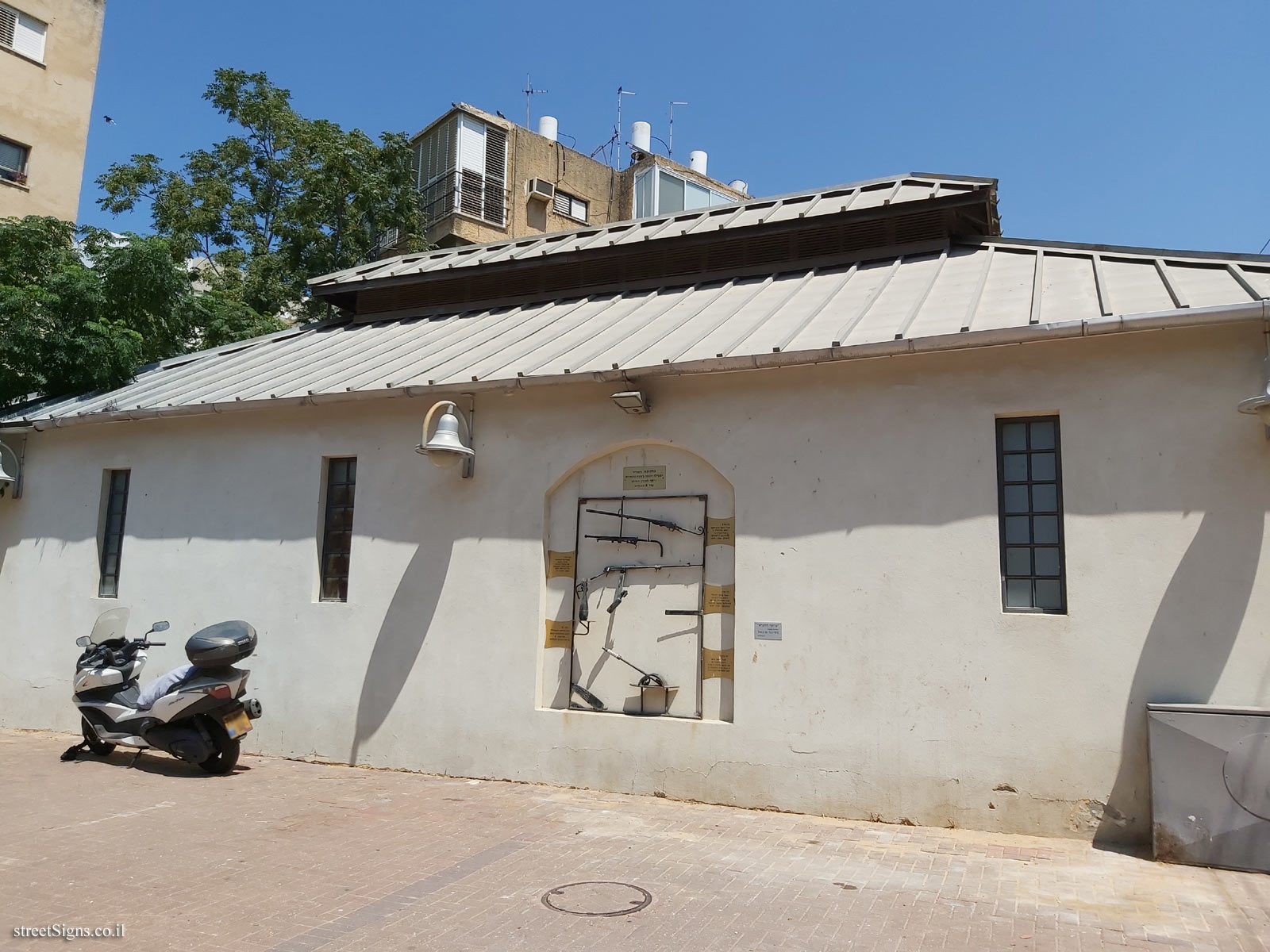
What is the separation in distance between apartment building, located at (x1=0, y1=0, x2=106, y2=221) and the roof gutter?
1776cm

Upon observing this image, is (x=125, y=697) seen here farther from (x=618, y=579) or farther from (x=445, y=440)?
(x=618, y=579)

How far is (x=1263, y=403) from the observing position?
626cm

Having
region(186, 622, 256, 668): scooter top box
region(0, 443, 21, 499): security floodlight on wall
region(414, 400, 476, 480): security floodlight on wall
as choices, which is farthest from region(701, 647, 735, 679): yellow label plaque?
region(0, 443, 21, 499): security floodlight on wall

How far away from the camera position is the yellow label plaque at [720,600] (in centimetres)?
823

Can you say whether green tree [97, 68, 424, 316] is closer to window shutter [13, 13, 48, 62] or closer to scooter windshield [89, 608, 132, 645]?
window shutter [13, 13, 48, 62]

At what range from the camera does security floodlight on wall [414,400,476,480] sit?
29.3ft

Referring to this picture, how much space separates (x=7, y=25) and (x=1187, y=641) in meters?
28.9

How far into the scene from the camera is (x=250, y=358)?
12914 mm

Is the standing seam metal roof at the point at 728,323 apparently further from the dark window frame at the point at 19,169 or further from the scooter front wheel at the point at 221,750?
the dark window frame at the point at 19,169

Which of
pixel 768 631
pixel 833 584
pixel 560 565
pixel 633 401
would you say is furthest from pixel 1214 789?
pixel 560 565

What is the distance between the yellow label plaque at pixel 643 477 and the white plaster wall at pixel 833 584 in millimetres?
277

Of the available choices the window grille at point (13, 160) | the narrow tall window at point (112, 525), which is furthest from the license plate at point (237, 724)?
the window grille at point (13, 160)

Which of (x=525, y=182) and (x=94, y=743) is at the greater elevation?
(x=525, y=182)

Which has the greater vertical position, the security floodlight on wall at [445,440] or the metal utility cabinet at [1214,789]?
the security floodlight on wall at [445,440]
